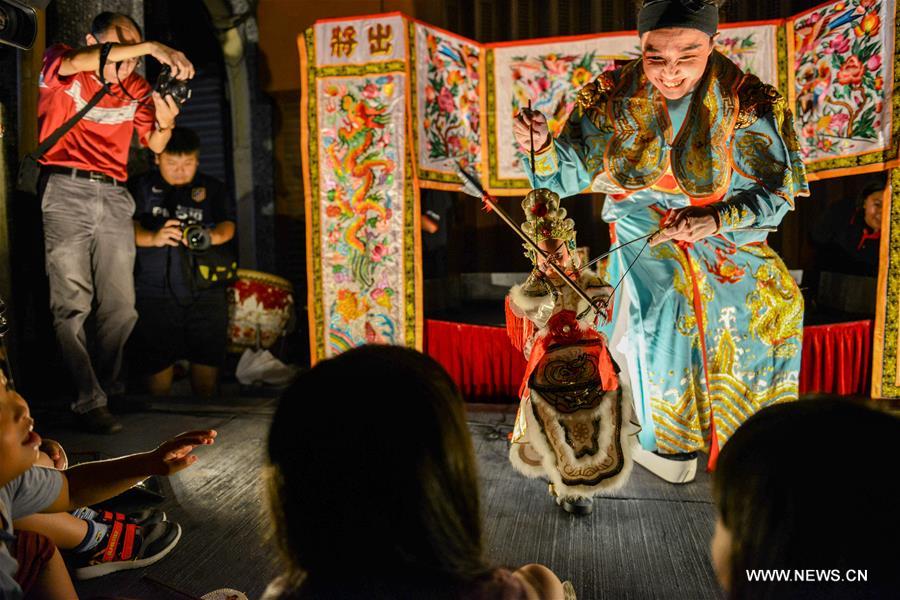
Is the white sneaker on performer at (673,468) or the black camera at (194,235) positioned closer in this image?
the white sneaker on performer at (673,468)

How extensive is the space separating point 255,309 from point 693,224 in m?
2.94

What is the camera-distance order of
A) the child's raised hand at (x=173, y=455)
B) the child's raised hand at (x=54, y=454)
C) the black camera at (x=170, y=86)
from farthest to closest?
the black camera at (x=170, y=86), the child's raised hand at (x=54, y=454), the child's raised hand at (x=173, y=455)

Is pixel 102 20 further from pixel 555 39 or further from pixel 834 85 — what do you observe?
pixel 834 85

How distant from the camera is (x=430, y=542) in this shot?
2.76 ft

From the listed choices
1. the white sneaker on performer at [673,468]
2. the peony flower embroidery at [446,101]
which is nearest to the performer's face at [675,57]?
the white sneaker on performer at [673,468]

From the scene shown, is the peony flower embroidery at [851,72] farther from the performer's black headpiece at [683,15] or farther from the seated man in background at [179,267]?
the seated man in background at [179,267]

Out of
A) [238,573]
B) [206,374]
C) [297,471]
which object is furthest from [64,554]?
[206,374]

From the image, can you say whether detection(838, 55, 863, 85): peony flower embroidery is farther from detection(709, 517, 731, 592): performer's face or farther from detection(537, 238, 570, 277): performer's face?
detection(709, 517, 731, 592): performer's face

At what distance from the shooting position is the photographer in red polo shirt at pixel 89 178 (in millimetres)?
3162

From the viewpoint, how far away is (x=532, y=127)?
221 cm

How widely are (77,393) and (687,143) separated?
Answer: 3.16 meters

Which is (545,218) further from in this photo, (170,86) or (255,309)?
(255,309)

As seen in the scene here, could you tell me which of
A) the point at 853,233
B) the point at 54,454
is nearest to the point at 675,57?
the point at 54,454

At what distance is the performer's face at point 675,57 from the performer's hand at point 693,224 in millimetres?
455
